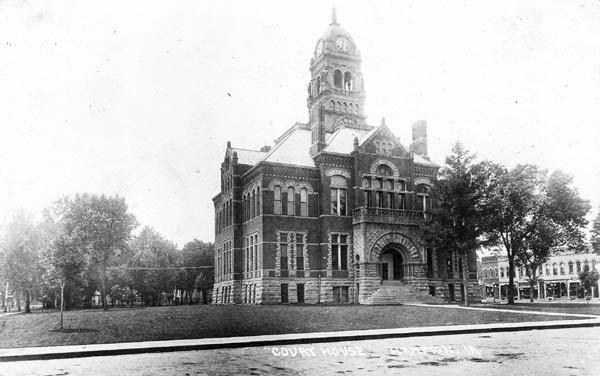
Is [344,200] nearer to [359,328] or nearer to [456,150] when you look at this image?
[456,150]

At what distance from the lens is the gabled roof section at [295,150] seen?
42781 millimetres

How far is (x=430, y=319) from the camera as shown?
24375mm

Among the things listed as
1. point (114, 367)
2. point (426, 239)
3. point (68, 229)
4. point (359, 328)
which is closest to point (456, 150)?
point (426, 239)

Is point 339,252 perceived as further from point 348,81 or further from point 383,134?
point 348,81

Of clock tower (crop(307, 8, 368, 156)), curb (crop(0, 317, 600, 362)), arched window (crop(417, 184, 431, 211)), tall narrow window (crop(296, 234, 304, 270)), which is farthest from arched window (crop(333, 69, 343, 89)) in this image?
curb (crop(0, 317, 600, 362))

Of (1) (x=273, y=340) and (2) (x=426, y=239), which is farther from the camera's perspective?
(2) (x=426, y=239)

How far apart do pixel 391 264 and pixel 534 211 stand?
1128cm

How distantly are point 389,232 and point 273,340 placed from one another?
2601 cm

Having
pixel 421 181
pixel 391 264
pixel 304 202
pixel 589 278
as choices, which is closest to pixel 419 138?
pixel 421 181

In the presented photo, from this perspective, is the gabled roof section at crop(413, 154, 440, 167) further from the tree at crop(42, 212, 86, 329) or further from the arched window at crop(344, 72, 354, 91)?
the tree at crop(42, 212, 86, 329)

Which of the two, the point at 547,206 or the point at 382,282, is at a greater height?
the point at 547,206

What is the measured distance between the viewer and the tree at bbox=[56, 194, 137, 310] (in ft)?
160

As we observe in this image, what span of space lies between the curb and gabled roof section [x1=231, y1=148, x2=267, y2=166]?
2971cm

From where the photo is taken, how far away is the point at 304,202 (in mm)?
42625
